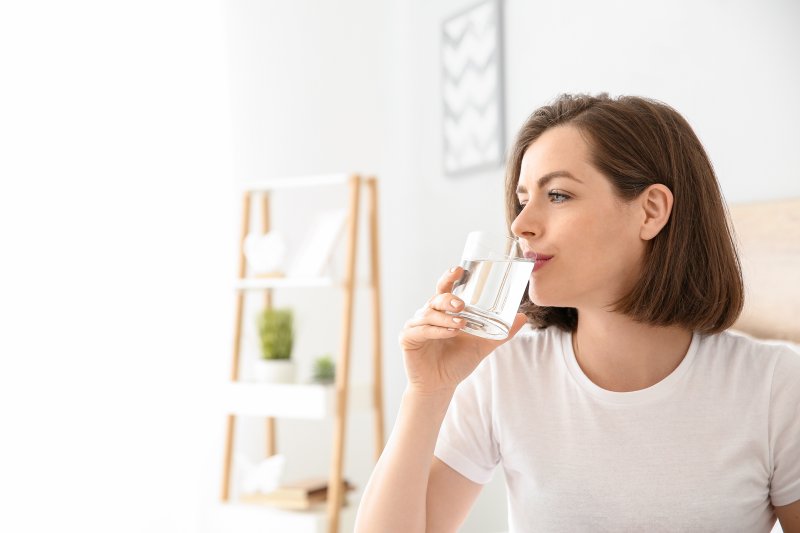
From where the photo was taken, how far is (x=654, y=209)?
1281 millimetres

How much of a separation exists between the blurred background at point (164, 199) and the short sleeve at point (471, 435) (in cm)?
121

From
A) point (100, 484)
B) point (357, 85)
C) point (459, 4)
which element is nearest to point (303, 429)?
point (100, 484)

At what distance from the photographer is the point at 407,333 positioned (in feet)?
4.02

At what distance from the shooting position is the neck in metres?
1.34

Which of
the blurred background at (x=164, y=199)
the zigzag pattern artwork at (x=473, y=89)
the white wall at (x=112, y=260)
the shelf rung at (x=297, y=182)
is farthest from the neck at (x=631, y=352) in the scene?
the white wall at (x=112, y=260)

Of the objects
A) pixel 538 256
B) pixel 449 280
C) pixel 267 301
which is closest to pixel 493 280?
pixel 449 280

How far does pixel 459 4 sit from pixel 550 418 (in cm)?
236

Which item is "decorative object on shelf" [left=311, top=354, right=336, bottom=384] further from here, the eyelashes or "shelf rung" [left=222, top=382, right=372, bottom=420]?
the eyelashes

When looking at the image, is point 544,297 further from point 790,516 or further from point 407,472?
point 790,516

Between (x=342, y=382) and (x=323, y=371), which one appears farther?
(x=323, y=371)

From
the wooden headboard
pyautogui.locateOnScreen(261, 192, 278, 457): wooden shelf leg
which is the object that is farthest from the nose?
pyautogui.locateOnScreen(261, 192, 278, 457): wooden shelf leg

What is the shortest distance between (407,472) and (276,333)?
1.72 m

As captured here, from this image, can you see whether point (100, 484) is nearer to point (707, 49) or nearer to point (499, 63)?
point (499, 63)

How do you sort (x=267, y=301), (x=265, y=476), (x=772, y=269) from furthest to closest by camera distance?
1. (x=267, y=301)
2. (x=265, y=476)
3. (x=772, y=269)
